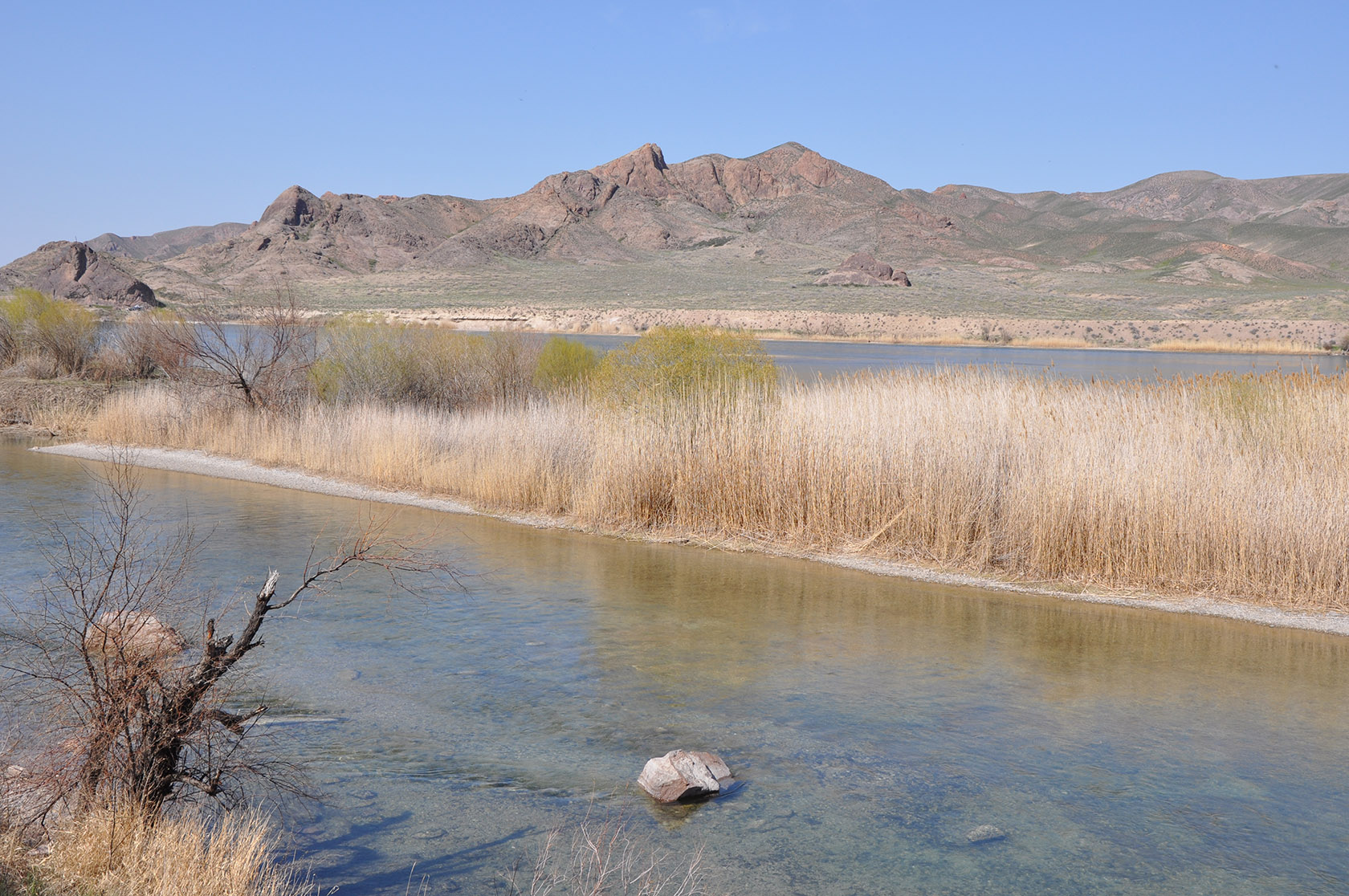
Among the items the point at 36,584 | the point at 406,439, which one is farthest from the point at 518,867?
the point at 406,439

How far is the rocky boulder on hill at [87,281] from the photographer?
206ft

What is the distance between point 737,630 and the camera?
837 cm

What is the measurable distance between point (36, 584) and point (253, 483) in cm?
650

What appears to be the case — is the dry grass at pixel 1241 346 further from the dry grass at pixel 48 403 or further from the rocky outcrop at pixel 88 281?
the rocky outcrop at pixel 88 281

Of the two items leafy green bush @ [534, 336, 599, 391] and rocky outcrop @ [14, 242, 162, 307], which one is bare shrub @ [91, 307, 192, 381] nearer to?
leafy green bush @ [534, 336, 599, 391]

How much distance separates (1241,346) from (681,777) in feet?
146

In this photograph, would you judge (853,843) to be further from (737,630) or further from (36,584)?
(36,584)

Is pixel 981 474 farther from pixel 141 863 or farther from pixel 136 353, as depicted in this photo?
pixel 136 353

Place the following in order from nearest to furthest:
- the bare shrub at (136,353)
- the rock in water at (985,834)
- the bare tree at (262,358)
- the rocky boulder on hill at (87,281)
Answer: the rock in water at (985,834)
the bare tree at (262,358)
the bare shrub at (136,353)
the rocky boulder on hill at (87,281)

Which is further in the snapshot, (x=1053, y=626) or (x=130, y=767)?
(x=1053, y=626)

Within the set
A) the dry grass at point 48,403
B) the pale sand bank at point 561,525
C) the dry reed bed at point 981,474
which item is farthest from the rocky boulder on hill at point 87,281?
the dry reed bed at point 981,474

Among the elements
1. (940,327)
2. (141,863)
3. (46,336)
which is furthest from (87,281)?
(141,863)

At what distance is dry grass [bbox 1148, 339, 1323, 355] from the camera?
135 ft

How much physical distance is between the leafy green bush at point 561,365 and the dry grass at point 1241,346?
31.3m
